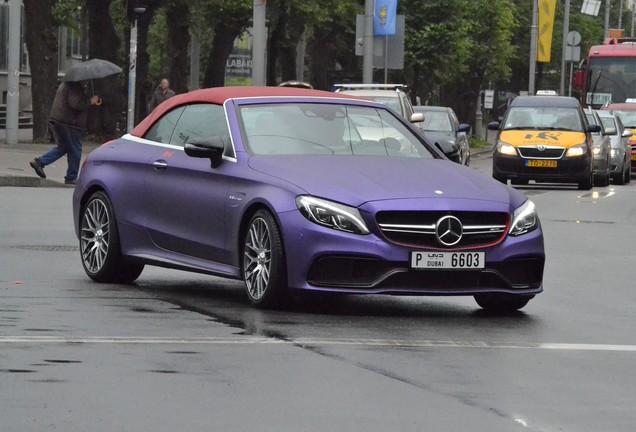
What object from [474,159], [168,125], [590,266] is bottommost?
[474,159]

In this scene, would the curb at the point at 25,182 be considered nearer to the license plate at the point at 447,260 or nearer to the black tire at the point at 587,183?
the black tire at the point at 587,183

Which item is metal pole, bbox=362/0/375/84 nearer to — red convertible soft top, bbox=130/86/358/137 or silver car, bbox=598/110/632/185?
silver car, bbox=598/110/632/185

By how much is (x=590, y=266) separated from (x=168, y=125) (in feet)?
15.2

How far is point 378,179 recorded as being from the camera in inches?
430

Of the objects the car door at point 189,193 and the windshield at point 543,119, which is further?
the windshield at point 543,119

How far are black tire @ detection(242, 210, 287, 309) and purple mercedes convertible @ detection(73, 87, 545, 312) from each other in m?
0.01

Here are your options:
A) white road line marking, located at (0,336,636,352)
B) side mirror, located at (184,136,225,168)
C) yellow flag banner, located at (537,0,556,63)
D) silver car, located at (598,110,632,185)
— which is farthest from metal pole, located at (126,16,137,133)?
yellow flag banner, located at (537,0,556,63)

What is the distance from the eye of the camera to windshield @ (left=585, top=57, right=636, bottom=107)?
178 ft

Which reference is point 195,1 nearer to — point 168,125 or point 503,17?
point 503,17

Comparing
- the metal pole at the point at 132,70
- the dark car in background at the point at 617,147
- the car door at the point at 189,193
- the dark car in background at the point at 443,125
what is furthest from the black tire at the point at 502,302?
the dark car in background at the point at 443,125

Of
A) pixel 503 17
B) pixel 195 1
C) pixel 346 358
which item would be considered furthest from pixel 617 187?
pixel 503 17

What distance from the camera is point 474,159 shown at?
55625 mm

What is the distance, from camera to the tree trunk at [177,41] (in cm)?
4828

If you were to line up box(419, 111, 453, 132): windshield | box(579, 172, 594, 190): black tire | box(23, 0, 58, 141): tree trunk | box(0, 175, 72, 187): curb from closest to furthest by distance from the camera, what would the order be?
box(0, 175, 72, 187): curb
box(579, 172, 594, 190): black tire
box(419, 111, 453, 132): windshield
box(23, 0, 58, 141): tree trunk
